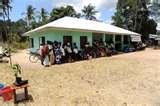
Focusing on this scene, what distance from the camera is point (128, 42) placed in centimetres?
3369

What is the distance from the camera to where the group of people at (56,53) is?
16781 millimetres

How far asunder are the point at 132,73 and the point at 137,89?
11.7ft

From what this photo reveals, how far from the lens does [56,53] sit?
17938 millimetres

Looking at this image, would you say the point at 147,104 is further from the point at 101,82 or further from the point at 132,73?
the point at 132,73

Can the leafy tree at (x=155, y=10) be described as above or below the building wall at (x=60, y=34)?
above

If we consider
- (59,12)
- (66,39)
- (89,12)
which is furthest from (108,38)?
(89,12)

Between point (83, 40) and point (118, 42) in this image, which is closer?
point (83, 40)

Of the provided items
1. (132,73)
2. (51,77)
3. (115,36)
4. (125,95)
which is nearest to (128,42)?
(115,36)

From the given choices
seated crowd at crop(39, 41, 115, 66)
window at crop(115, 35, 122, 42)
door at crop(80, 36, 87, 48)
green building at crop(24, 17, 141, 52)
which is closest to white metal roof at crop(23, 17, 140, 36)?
green building at crop(24, 17, 141, 52)

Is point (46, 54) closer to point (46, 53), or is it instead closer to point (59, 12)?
point (46, 53)

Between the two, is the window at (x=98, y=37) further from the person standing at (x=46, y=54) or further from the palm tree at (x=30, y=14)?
the palm tree at (x=30, y=14)

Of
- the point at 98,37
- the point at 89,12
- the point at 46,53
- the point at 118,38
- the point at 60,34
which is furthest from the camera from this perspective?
the point at 89,12

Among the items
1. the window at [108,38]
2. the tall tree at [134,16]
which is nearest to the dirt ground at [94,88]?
the window at [108,38]

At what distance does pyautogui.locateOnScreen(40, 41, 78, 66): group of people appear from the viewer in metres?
16.8
